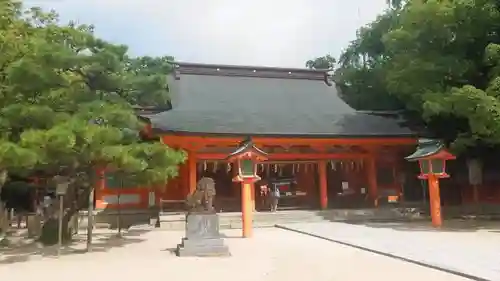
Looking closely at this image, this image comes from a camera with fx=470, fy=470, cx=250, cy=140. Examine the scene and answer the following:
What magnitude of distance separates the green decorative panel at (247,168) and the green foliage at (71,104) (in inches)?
104

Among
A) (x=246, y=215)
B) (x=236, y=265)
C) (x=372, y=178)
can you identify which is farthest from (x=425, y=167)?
(x=236, y=265)

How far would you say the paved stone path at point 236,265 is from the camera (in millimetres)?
7562

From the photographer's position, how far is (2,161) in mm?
8891

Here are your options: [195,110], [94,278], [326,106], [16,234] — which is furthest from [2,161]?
[326,106]

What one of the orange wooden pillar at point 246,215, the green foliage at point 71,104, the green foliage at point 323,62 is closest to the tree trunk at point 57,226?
the green foliage at point 71,104

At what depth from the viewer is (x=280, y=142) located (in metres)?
19.0

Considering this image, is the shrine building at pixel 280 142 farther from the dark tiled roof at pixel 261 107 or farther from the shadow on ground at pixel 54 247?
the shadow on ground at pixel 54 247

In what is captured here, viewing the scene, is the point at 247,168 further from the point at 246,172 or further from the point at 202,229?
the point at 202,229

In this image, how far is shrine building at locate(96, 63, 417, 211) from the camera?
18.4 m

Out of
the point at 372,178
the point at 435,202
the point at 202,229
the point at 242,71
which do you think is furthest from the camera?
the point at 242,71

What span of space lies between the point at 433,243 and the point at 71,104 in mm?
8956

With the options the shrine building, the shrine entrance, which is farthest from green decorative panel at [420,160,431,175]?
the shrine entrance

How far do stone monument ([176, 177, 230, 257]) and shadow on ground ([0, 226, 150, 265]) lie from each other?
223 cm

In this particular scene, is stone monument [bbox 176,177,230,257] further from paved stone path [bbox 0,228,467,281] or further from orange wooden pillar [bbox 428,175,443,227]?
orange wooden pillar [bbox 428,175,443,227]
